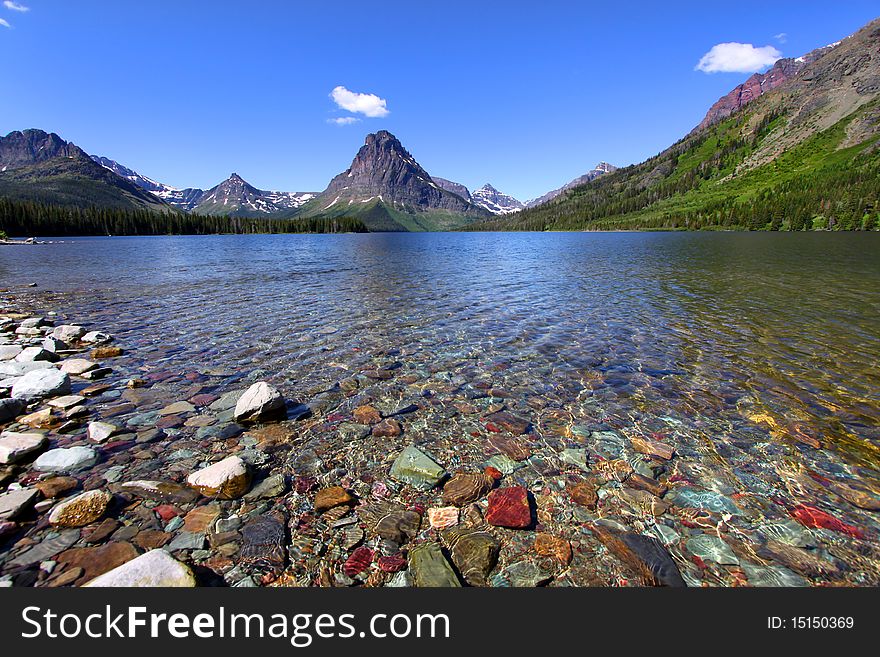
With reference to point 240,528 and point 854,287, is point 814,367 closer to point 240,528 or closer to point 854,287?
point 240,528

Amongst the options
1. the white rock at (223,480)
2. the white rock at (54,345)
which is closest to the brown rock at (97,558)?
the white rock at (223,480)

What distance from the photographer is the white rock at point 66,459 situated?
8.34 meters

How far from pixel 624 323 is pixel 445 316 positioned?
35.5ft

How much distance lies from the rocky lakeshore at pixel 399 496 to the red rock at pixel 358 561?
0.04 meters

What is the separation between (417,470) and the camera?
8.62 metres

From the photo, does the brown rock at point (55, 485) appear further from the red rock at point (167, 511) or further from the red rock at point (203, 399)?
the red rock at point (203, 399)

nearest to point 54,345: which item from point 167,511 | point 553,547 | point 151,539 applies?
point 167,511

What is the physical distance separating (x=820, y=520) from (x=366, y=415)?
1043 cm

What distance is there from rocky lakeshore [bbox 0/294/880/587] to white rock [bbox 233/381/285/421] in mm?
42

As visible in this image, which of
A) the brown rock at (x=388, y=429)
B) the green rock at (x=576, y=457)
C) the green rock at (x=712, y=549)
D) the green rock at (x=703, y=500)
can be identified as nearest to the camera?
the green rock at (x=712, y=549)

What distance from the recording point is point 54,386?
40.1 feet

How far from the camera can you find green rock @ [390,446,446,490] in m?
8.27

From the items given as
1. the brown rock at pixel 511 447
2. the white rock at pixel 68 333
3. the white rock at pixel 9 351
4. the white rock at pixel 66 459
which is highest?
the white rock at pixel 68 333
